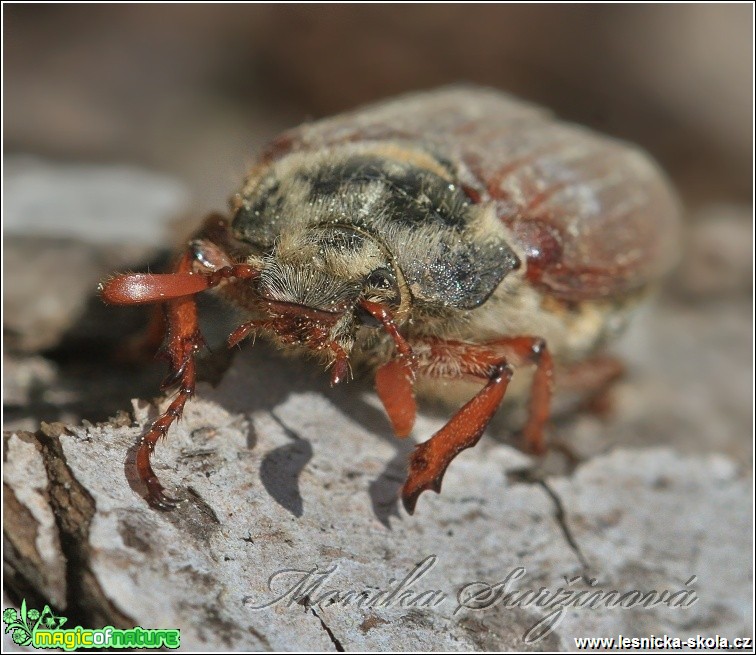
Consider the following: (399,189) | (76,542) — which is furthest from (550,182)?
(76,542)

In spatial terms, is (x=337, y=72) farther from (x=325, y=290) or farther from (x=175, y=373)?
Result: (x=175, y=373)

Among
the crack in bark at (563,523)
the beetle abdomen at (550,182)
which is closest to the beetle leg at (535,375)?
the crack in bark at (563,523)

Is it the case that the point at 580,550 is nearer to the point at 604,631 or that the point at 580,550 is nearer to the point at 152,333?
the point at 604,631

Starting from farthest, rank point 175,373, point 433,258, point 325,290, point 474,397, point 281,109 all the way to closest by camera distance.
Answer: point 281,109, point 433,258, point 474,397, point 325,290, point 175,373

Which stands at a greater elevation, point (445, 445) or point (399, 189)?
point (399, 189)

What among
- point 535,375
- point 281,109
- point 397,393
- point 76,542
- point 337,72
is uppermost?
point 337,72

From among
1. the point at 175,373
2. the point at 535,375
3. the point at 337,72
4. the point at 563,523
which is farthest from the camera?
the point at 337,72
